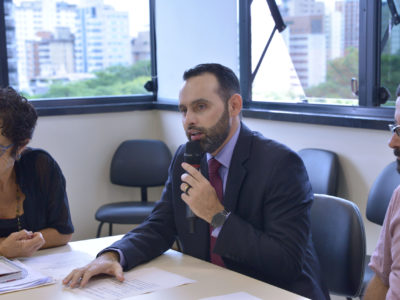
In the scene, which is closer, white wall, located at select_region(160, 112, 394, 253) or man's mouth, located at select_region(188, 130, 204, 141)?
man's mouth, located at select_region(188, 130, 204, 141)

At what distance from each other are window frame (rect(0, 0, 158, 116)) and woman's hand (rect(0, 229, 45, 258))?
8.15 ft

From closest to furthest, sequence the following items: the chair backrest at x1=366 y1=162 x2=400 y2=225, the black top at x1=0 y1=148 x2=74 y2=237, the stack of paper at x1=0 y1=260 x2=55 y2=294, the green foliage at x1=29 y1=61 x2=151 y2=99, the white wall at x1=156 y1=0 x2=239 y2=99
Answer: the stack of paper at x1=0 y1=260 x2=55 y2=294, the black top at x1=0 y1=148 x2=74 y2=237, the chair backrest at x1=366 y1=162 x2=400 y2=225, the white wall at x1=156 y1=0 x2=239 y2=99, the green foliage at x1=29 y1=61 x2=151 y2=99

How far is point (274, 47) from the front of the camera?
401 centimetres

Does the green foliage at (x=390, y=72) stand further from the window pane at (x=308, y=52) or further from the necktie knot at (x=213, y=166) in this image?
the necktie knot at (x=213, y=166)

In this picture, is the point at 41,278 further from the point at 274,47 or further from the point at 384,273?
the point at 274,47

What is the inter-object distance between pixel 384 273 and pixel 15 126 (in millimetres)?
1387

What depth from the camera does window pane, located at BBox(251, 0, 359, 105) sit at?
350 cm

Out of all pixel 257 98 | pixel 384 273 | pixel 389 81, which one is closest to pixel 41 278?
pixel 384 273

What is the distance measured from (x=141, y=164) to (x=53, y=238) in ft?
7.49

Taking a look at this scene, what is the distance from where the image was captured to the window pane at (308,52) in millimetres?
3498

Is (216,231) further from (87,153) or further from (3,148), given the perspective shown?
(87,153)

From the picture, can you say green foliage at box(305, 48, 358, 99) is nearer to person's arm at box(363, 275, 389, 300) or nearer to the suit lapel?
the suit lapel

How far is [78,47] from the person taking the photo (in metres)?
4.79

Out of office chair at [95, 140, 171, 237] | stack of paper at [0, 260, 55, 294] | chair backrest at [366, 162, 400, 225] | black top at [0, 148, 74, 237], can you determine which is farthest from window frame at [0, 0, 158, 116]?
stack of paper at [0, 260, 55, 294]
